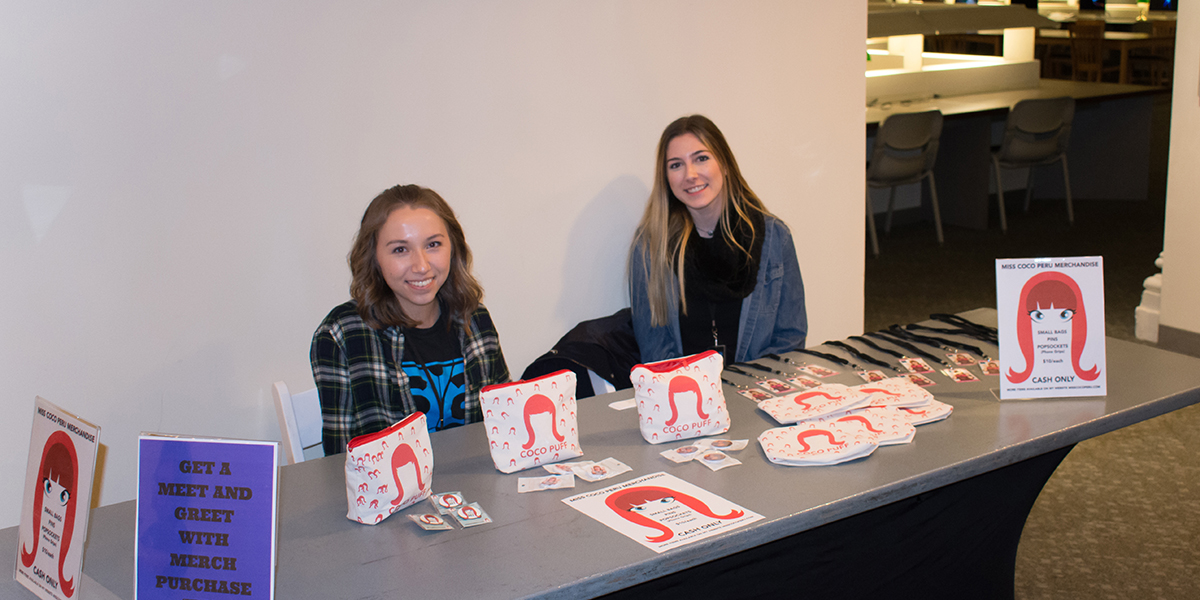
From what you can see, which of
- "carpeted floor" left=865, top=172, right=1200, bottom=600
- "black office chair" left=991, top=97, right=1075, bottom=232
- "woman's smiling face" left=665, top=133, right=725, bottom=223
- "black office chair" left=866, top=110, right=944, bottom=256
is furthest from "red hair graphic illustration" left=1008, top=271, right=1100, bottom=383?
"black office chair" left=991, top=97, right=1075, bottom=232

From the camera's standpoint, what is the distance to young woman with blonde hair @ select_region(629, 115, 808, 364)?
8.92 feet

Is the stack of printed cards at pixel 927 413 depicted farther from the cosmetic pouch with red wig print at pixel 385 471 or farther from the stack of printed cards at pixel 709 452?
the cosmetic pouch with red wig print at pixel 385 471

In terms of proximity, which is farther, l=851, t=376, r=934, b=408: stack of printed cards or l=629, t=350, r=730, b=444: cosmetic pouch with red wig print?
l=851, t=376, r=934, b=408: stack of printed cards

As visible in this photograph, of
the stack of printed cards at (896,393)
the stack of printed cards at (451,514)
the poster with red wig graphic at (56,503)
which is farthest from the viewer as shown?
the stack of printed cards at (896,393)

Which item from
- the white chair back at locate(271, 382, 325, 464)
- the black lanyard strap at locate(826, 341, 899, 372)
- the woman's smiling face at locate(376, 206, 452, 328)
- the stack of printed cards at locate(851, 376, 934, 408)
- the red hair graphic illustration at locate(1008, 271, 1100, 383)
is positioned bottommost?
the white chair back at locate(271, 382, 325, 464)

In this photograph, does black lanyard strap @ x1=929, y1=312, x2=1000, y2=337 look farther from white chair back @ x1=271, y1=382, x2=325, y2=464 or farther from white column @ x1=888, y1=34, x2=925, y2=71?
white column @ x1=888, y1=34, x2=925, y2=71

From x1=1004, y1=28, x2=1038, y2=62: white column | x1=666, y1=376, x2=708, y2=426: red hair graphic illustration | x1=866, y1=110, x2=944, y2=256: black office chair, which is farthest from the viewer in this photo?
x1=1004, y1=28, x2=1038, y2=62: white column

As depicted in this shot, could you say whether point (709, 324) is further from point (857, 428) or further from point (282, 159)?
point (282, 159)

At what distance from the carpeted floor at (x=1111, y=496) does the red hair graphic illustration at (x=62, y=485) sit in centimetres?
213

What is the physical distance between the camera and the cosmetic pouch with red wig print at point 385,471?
1.46 m

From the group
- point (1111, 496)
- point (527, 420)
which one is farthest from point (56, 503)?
point (1111, 496)

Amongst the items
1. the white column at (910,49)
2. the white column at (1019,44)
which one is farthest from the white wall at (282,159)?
the white column at (1019,44)

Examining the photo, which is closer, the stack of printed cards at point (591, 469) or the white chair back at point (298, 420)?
the stack of printed cards at point (591, 469)

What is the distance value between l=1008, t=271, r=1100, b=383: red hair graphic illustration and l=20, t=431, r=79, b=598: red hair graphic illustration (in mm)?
1577
